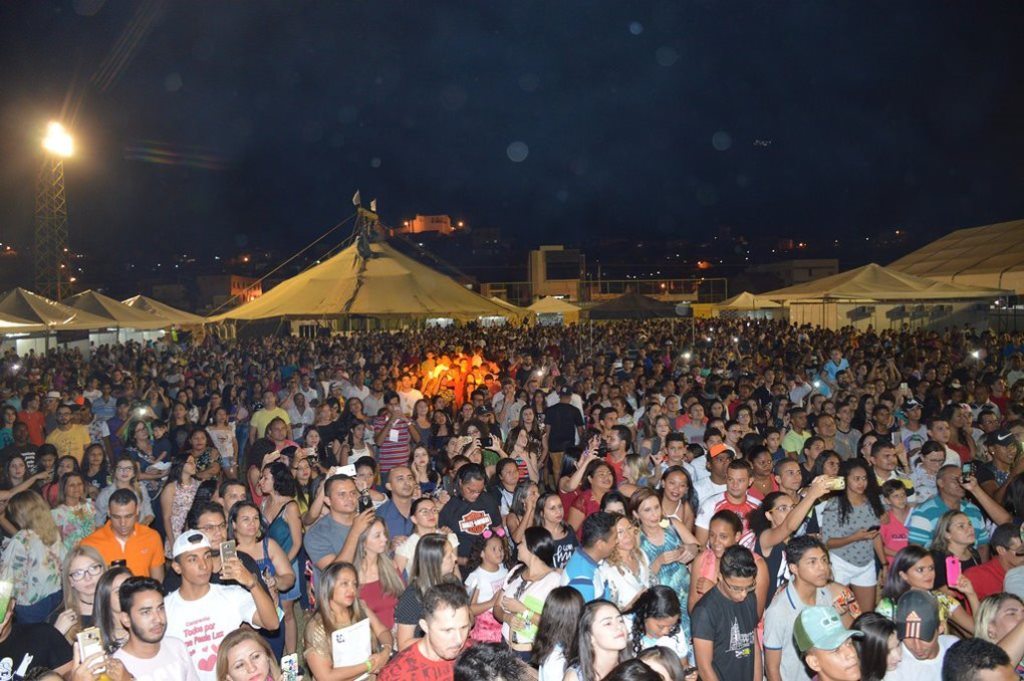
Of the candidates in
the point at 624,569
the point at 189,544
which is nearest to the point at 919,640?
the point at 624,569

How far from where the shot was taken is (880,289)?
693 inches

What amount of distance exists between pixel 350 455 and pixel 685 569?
4.11 m

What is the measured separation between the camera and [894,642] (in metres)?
3.63

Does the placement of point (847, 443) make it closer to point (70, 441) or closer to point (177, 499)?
point (177, 499)

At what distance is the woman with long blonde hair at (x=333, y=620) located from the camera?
3805 mm

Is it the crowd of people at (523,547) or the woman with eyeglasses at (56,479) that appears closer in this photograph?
the crowd of people at (523,547)

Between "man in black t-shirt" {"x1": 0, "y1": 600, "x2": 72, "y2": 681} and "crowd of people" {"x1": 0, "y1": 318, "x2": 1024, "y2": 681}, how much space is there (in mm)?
10

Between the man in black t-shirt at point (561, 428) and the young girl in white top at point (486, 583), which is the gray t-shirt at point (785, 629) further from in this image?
the man in black t-shirt at point (561, 428)

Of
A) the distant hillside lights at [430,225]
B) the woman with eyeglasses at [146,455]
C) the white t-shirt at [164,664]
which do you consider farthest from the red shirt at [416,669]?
the distant hillside lights at [430,225]

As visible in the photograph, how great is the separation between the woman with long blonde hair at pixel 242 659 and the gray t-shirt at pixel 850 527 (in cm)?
396

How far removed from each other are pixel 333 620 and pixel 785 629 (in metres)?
2.34

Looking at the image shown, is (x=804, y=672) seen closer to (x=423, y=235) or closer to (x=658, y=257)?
(x=423, y=235)

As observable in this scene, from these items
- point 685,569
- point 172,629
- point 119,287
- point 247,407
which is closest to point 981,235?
point 247,407

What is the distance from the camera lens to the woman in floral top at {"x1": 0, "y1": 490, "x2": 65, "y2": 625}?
4.81 metres
